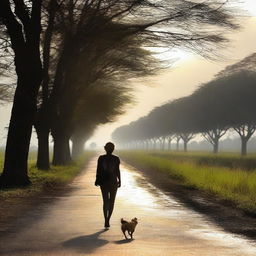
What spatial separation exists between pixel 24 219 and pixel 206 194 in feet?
30.0

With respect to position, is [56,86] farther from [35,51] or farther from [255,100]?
[255,100]

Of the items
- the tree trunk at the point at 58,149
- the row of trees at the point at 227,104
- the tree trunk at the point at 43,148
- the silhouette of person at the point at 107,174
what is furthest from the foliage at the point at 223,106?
the silhouette of person at the point at 107,174

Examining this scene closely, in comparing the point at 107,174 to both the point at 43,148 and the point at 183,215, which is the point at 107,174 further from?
the point at 43,148

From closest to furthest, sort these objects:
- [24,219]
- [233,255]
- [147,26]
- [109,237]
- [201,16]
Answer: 1. [233,255]
2. [109,237]
3. [24,219]
4. [201,16]
5. [147,26]

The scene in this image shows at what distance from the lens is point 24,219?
41.9 feet

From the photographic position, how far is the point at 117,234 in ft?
34.9

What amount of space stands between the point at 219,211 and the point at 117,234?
16.5 ft

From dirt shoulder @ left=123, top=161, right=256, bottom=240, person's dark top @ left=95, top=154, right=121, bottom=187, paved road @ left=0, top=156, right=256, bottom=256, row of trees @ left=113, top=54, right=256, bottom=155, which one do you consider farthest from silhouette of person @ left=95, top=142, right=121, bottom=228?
row of trees @ left=113, top=54, right=256, bottom=155

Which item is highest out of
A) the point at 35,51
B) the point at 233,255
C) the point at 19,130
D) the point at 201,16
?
the point at 201,16

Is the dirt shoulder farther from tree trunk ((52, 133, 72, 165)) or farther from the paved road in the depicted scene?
tree trunk ((52, 133, 72, 165))

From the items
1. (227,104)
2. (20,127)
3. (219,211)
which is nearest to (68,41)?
(20,127)

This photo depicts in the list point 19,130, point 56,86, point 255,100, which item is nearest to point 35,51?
point 19,130

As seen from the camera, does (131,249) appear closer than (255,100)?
Yes

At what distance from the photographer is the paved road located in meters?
8.84
